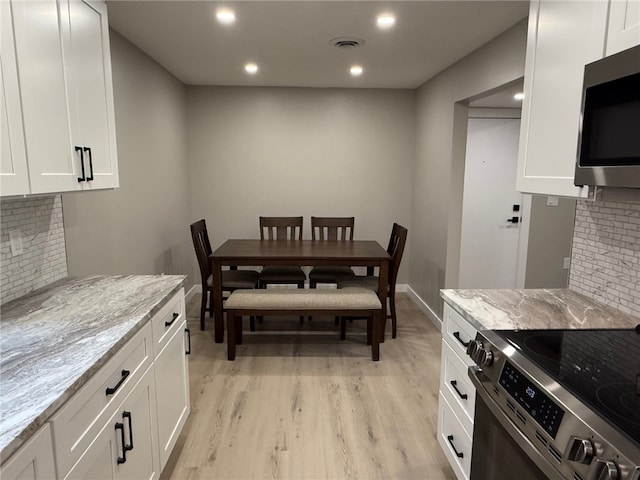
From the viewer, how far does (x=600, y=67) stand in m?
1.32

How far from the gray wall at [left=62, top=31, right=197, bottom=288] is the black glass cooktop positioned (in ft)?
7.58

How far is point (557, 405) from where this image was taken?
105cm

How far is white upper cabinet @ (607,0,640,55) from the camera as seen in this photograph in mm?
1259

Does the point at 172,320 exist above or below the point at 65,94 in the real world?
below

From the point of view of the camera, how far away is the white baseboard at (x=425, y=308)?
3992 mm

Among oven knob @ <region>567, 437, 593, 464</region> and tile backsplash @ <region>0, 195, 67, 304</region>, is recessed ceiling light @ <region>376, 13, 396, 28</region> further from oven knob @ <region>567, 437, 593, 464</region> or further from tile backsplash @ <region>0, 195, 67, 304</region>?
oven knob @ <region>567, 437, 593, 464</region>

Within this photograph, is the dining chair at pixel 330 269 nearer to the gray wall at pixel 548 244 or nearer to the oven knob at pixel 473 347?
the gray wall at pixel 548 244

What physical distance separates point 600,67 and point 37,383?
6.27 ft

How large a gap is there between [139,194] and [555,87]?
2.93m

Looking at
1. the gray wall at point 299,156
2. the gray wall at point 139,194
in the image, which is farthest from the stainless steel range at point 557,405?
the gray wall at point 299,156

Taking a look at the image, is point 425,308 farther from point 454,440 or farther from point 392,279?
point 454,440

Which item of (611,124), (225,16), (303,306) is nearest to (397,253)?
(303,306)

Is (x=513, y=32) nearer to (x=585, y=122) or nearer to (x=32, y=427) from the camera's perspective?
(x=585, y=122)

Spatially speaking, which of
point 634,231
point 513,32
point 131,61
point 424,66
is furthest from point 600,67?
point 131,61
